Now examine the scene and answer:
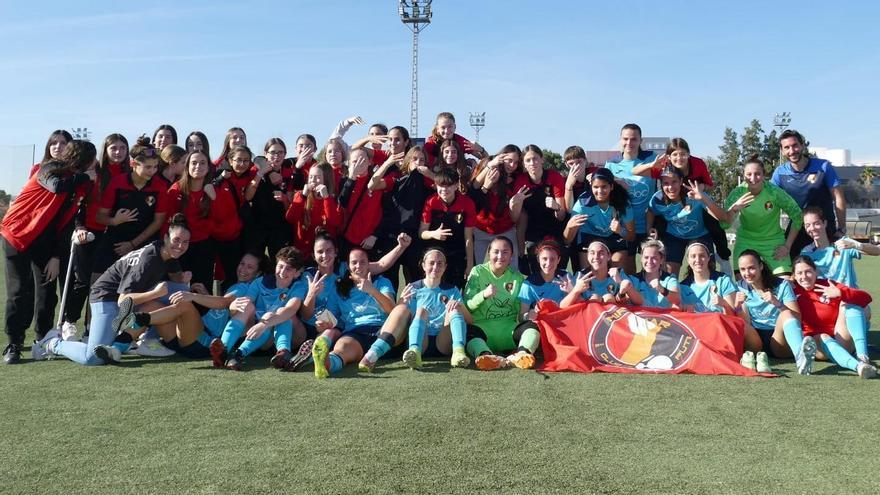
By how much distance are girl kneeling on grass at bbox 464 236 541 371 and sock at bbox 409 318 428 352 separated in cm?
43

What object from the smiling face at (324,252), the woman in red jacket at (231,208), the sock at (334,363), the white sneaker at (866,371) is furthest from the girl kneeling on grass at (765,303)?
the woman in red jacket at (231,208)

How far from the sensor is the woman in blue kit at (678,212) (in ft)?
21.5

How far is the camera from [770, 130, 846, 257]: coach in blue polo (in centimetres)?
693

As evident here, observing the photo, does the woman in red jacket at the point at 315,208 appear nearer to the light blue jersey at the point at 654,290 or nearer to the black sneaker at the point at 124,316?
the black sneaker at the point at 124,316

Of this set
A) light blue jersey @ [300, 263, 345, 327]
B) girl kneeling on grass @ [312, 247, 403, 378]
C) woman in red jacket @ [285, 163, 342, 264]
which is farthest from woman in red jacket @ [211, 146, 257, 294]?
girl kneeling on grass @ [312, 247, 403, 378]

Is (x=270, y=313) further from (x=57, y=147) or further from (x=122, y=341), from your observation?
(x=57, y=147)

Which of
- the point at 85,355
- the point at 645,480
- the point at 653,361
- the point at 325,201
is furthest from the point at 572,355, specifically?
the point at 85,355

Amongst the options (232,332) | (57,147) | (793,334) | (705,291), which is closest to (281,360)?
(232,332)

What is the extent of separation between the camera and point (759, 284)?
5770 millimetres

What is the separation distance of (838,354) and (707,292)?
110cm

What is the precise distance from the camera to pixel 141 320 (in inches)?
216

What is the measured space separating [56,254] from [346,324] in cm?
275

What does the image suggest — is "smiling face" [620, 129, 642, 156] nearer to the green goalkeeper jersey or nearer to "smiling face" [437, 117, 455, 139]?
the green goalkeeper jersey

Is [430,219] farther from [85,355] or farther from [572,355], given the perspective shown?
[85,355]
